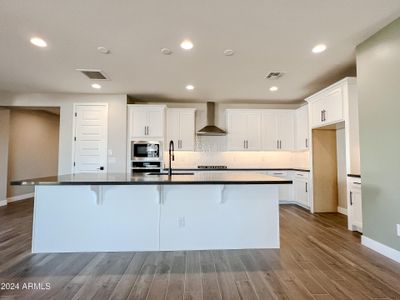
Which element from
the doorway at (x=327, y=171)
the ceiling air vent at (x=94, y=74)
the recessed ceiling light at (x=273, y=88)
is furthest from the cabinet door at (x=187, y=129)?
the doorway at (x=327, y=171)

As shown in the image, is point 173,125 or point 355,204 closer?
point 355,204

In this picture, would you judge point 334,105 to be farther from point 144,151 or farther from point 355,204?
point 144,151

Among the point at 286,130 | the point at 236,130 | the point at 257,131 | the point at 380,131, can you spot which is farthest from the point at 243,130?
the point at 380,131

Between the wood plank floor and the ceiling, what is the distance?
2658mm

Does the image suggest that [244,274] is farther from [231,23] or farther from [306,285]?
[231,23]

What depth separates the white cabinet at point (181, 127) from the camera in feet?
18.9

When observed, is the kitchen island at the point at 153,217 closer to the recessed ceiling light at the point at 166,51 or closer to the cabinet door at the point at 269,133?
the recessed ceiling light at the point at 166,51

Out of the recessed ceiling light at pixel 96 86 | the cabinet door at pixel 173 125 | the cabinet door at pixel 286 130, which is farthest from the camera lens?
the cabinet door at pixel 286 130

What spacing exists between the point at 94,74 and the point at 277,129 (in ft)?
14.3

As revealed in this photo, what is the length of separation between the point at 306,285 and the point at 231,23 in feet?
9.09

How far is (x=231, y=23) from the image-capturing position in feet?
8.59

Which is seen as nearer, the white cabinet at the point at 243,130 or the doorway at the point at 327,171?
the doorway at the point at 327,171

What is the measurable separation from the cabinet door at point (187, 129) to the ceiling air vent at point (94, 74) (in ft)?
6.82

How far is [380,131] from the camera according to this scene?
2.79 m
